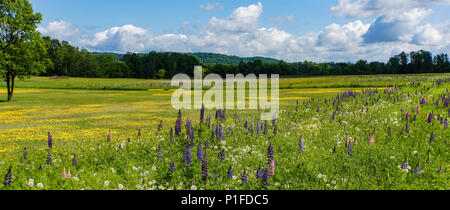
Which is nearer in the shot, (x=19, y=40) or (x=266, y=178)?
(x=266, y=178)

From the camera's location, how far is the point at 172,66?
491 feet

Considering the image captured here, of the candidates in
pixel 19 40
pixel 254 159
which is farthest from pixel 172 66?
pixel 254 159

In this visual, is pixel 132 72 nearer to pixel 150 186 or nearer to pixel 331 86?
pixel 331 86

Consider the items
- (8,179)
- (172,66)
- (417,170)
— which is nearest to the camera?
(8,179)

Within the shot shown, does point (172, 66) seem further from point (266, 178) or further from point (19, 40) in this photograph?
point (266, 178)

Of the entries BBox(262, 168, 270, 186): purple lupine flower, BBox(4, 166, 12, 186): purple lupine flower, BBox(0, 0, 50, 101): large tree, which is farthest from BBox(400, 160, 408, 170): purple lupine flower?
BBox(0, 0, 50, 101): large tree

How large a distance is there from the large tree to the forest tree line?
87088mm

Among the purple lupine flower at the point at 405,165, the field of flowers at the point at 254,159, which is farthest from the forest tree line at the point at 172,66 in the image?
the purple lupine flower at the point at 405,165

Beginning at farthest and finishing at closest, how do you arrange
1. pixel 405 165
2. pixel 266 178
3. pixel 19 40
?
pixel 19 40
pixel 405 165
pixel 266 178

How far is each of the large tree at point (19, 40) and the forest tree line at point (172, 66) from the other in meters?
87.1

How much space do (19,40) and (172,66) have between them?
380ft

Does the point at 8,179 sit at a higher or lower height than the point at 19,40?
lower
